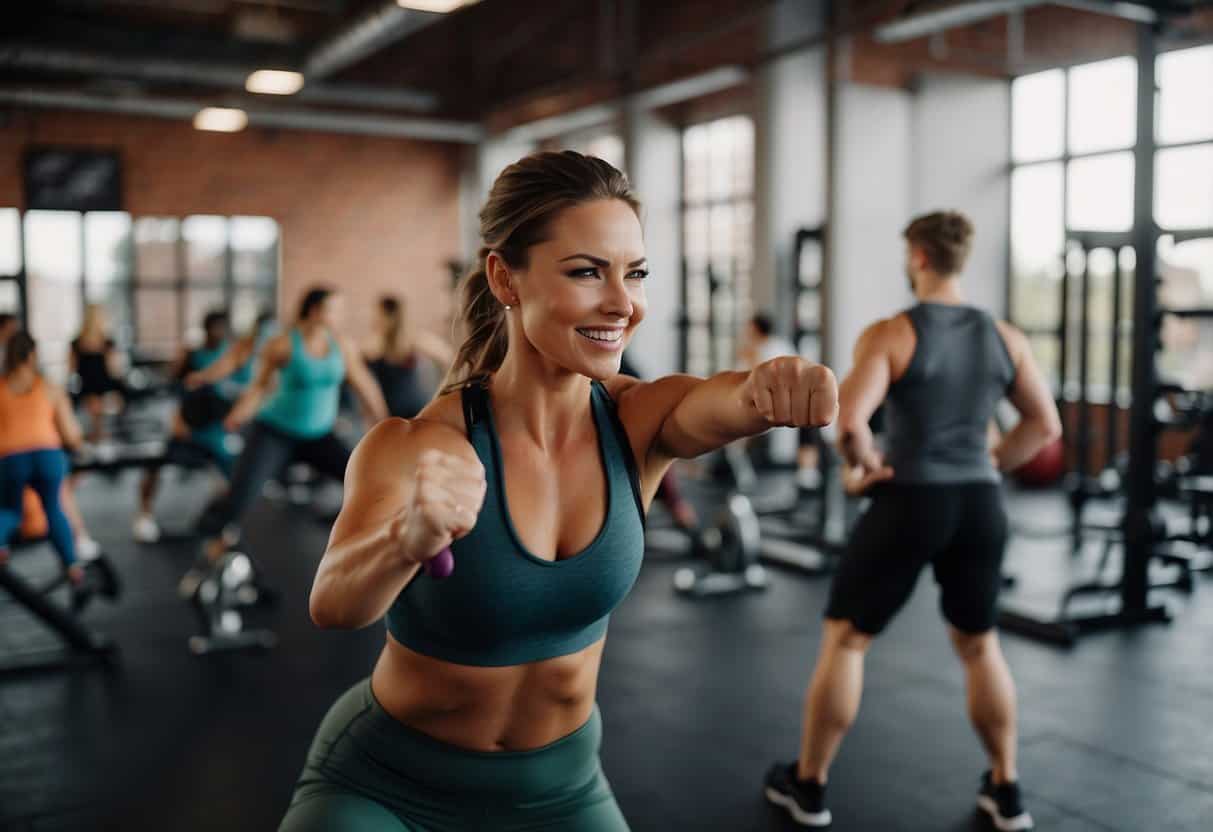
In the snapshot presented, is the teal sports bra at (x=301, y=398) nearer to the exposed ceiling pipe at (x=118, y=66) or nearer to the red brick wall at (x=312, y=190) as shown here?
the exposed ceiling pipe at (x=118, y=66)

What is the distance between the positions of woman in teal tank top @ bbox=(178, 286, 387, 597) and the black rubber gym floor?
0.45m

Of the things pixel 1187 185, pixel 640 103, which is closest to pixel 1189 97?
pixel 1187 185

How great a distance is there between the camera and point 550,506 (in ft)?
3.79

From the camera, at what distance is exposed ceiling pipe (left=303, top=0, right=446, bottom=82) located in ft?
24.5

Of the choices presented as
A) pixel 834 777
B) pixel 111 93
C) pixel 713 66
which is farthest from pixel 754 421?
pixel 111 93

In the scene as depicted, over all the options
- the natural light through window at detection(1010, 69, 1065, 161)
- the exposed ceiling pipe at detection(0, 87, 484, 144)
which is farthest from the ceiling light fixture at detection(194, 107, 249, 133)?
the natural light through window at detection(1010, 69, 1065, 161)

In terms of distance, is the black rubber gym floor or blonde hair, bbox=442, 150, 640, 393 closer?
blonde hair, bbox=442, 150, 640, 393

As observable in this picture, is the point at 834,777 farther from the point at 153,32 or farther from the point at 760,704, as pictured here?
the point at 153,32

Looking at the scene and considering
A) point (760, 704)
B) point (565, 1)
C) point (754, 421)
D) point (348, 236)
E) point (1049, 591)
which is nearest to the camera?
point (754, 421)

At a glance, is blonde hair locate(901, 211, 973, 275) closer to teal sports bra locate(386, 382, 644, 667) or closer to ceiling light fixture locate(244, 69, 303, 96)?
teal sports bra locate(386, 382, 644, 667)

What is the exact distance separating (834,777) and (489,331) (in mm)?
1827

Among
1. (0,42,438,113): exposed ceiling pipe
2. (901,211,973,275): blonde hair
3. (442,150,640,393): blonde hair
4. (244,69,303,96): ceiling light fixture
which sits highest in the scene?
(0,42,438,113): exposed ceiling pipe

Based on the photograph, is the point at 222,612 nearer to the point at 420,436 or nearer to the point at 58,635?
the point at 58,635

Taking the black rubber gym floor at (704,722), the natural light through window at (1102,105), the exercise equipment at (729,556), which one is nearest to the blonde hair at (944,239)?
the black rubber gym floor at (704,722)
